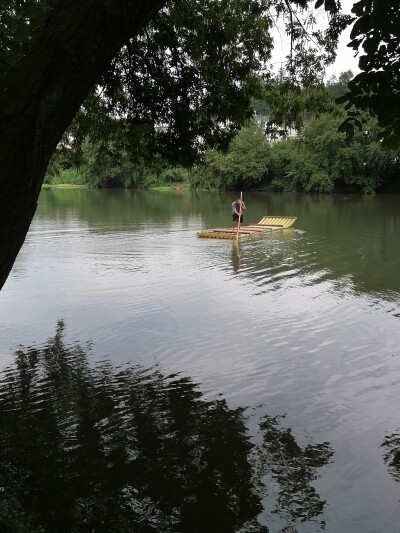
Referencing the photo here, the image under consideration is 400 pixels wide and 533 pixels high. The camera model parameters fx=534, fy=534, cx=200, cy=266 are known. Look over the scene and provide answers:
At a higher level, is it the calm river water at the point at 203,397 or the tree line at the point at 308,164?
the tree line at the point at 308,164

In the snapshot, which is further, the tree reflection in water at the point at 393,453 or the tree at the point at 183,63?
the tree at the point at 183,63

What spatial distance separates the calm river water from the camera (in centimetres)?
507

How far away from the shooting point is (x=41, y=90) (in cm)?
318

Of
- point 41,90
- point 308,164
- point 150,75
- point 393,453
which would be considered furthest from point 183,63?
point 308,164

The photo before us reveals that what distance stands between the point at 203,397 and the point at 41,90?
516cm

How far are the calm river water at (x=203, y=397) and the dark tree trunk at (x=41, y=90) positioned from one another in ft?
9.61

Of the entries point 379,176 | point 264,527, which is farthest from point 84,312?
point 379,176

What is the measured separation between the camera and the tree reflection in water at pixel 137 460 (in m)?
4.83

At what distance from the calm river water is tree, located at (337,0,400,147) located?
11.6 feet

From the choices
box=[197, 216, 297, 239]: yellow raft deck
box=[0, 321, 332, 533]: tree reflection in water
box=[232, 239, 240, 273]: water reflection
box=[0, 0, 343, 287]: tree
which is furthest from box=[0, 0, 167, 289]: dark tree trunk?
box=[197, 216, 297, 239]: yellow raft deck

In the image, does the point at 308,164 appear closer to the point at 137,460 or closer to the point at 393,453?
the point at 393,453

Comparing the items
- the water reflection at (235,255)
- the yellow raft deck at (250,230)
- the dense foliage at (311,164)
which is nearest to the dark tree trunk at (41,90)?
the water reflection at (235,255)

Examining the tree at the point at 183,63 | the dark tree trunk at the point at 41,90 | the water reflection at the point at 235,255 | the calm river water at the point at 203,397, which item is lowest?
the calm river water at the point at 203,397

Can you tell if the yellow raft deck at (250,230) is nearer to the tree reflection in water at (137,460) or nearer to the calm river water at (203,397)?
the calm river water at (203,397)
